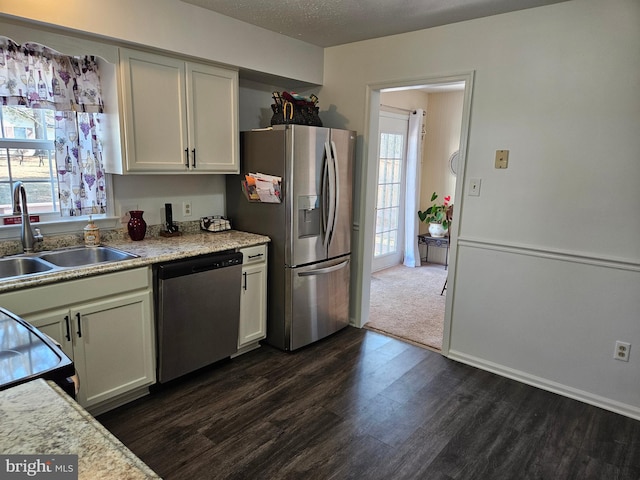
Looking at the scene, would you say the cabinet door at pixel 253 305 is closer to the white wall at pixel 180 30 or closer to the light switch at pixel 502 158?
the white wall at pixel 180 30

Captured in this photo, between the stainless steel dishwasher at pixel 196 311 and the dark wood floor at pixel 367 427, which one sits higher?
the stainless steel dishwasher at pixel 196 311

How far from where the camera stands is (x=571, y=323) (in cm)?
261

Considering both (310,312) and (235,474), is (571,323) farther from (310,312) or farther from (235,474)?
(235,474)

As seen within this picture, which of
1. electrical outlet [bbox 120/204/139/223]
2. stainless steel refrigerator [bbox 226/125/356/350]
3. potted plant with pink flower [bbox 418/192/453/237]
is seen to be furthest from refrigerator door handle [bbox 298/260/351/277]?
potted plant with pink flower [bbox 418/192/453/237]

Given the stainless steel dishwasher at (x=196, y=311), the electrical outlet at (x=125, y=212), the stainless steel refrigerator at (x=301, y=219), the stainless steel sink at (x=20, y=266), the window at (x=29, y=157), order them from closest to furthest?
the stainless steel sink at (x=20, y=266) → the window at (x=29, y=157) → the stainless steel dishwasher at (x=196, y=311) → the electrical outlet at (x=125, y=212) → the stainless steel refrigerator at (x=301, y=219)

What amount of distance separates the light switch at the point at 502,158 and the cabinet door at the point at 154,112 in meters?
2.08

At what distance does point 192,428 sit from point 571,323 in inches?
92.0

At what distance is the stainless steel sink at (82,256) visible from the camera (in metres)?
2.41

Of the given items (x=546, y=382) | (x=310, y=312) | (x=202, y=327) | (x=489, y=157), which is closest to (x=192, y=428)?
(x=202, y=327)

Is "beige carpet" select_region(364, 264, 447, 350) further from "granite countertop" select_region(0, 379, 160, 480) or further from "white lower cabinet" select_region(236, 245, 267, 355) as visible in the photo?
"granite countertop" select_region(0, 379, 160, 480)

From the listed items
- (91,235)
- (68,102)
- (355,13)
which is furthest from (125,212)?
(355,13)

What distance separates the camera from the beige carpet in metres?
3.58

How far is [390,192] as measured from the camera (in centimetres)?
559

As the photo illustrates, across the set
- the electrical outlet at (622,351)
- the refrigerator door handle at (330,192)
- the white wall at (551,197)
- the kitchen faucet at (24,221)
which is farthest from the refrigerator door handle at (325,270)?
the electrical outlet at (622,351)
